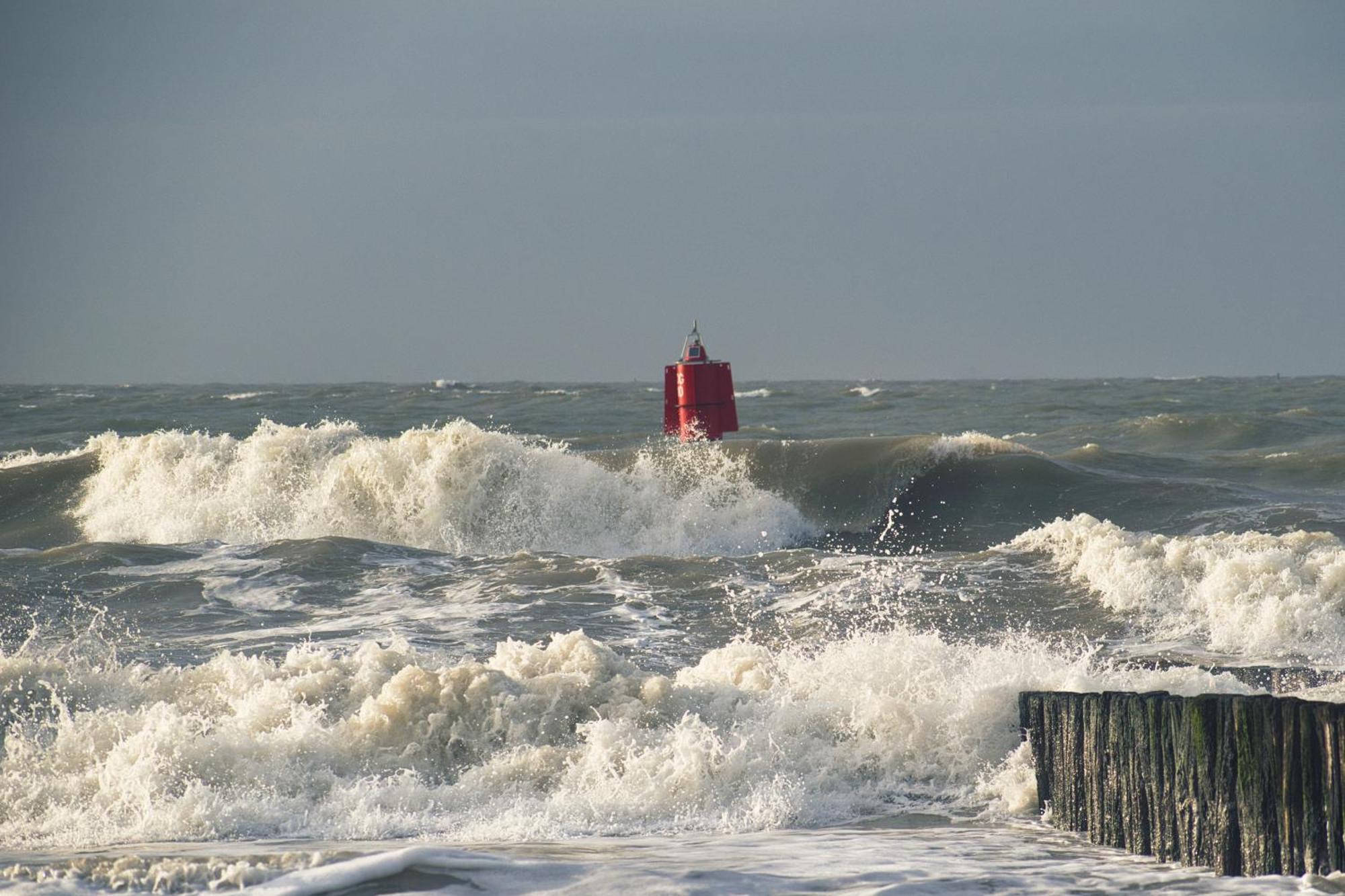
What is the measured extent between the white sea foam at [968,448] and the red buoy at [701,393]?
2.85 m

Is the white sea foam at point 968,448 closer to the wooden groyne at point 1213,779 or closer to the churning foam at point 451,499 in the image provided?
the churning foam at point 451,499

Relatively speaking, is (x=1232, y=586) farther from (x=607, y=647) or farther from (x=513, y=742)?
(x=513, y=742)

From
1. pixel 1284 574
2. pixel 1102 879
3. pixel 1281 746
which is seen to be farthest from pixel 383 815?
pixel 1284 574

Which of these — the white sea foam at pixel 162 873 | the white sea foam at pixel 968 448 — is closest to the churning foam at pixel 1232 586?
the white sea foam at pixel 968 448

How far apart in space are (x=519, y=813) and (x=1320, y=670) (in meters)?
5.07

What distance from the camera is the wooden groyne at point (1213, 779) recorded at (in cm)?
399

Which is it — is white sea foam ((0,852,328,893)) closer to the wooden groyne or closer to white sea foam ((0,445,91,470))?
the wooden groyne

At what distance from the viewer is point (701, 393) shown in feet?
47.1

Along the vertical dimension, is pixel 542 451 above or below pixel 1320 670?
above

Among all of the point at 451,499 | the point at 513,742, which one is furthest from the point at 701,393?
the point at 513,742

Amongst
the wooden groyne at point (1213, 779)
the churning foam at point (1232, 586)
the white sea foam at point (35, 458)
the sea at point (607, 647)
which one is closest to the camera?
the wooden groyne at point (1213, 779)

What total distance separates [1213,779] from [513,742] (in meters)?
3.38

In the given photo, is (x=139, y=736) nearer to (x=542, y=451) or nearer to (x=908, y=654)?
(x=908, y=654)

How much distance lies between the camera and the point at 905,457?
52.7 ft
